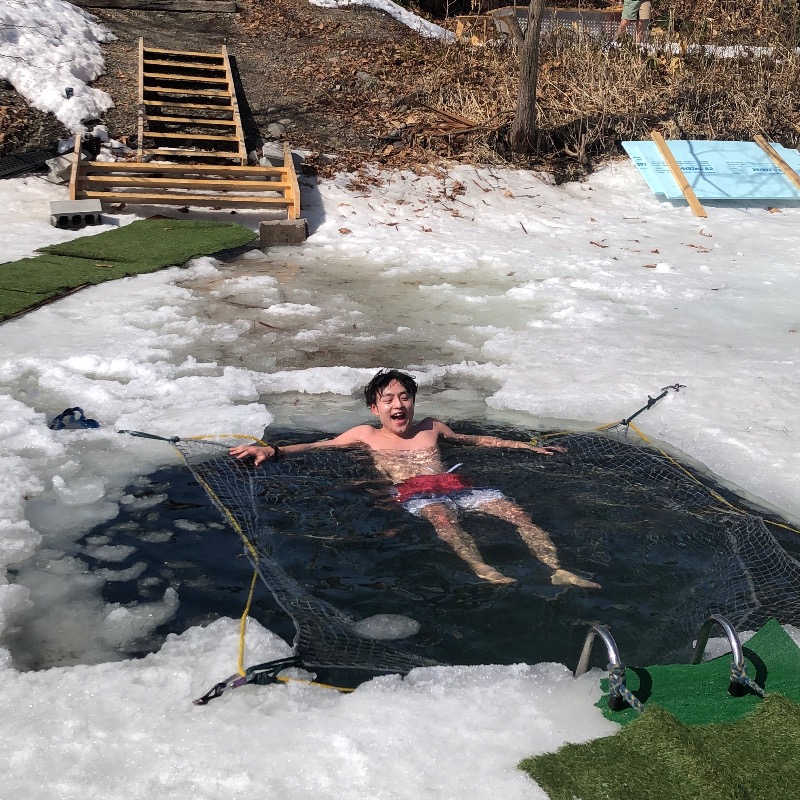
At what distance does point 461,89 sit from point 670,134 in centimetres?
315

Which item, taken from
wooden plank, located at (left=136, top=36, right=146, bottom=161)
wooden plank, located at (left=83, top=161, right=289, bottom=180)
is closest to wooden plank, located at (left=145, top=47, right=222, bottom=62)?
wooden plank, located at (left=136, top=36, right=146, bottom=161)

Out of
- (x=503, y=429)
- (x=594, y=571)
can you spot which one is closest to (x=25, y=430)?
(x=503, y=429)

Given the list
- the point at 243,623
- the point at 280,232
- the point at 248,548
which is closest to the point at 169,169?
Answer: the point at 280,232

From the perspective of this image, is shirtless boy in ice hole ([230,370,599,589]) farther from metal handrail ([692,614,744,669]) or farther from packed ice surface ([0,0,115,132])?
packed ice surface ([0,0,115,132])

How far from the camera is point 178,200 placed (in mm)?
10578

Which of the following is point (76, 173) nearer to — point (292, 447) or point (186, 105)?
point (186, 105)

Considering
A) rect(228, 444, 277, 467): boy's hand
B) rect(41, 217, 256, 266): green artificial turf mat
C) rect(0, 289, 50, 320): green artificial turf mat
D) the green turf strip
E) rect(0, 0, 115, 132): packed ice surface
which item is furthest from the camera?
rect(0, 0, 115, 132): packed ice surface

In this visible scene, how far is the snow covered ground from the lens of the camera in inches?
122

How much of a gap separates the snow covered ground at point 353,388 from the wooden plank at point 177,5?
261cm

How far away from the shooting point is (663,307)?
8.31 m

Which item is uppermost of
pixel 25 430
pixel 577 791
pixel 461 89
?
pixel 461 89

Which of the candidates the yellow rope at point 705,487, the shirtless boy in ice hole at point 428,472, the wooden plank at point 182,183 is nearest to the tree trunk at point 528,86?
the wooden plank at point 182,183

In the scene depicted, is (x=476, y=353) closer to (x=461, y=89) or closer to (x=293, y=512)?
(x=293, y=512)

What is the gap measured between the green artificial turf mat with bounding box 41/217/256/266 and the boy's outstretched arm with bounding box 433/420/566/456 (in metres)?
4.51
